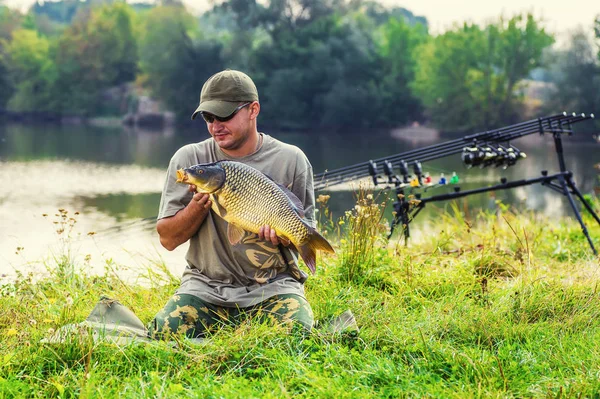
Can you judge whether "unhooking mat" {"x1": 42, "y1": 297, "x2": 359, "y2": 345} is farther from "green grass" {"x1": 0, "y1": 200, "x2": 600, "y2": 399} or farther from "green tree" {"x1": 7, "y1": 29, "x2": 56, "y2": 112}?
"green tree" {"x1": 7, "y1": 29, "x2": 56, "y2": 112}

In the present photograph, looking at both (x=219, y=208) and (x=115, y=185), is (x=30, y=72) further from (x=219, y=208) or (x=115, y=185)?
(x=219, y=208)

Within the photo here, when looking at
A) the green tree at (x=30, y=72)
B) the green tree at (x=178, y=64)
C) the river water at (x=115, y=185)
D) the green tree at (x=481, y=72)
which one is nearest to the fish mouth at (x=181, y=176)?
the river water at (x=115, y=185)

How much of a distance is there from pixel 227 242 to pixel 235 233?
0.48ft

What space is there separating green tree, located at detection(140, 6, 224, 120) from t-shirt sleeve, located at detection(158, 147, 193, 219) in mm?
31465

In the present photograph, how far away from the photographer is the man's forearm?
8.54 ft

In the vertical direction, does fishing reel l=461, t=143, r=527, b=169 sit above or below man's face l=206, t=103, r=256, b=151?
below

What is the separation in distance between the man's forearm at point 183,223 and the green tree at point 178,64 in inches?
1241

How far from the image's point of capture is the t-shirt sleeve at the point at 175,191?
272cm

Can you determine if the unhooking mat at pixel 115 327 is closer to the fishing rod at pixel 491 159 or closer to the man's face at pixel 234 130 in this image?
the man's face at pixel 234 130

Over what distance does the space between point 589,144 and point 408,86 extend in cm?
1080

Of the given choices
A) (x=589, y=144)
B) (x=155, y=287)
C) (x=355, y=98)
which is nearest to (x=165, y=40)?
(x=355, y=98)

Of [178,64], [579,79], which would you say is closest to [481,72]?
[579,79]

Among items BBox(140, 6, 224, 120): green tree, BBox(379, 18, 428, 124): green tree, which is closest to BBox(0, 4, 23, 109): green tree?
BBox(140, 6, 224, 120): green tree

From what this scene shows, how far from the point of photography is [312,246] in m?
2.58
